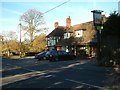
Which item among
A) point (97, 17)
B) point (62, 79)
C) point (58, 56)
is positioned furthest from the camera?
point (58, 56)

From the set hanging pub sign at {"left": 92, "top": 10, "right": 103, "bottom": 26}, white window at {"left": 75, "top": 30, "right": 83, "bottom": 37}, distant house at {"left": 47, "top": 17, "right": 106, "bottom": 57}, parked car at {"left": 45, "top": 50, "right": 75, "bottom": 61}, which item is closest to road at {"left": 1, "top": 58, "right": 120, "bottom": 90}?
hanging pub sign at {"left": 92, "top": 10, "right": 103, "bottom": 26}

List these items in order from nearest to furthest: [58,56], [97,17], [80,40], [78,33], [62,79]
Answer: [62,79]
[97,17]
[58,56]
[80,40]
[78,33]

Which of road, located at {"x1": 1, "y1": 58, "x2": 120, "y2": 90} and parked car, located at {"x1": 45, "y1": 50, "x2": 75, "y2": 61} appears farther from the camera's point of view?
parked car, located at {"x1": 45, "y1": 50, "x2": 75, "y2": 61}


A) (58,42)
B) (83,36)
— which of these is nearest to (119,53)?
(83,36)

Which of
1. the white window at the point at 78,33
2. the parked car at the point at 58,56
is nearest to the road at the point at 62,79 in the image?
the parked car at the point at 58,56

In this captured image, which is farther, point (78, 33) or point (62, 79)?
point (78, 33)

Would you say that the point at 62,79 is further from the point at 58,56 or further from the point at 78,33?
the point at 78,33

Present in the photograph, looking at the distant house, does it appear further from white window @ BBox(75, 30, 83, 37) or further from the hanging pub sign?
the hanging pub sign

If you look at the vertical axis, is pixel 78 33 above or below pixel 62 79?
above

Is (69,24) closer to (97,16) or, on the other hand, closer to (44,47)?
(44,47)

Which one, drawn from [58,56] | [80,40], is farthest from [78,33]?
[58,56]

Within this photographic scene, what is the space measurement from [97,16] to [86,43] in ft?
60.6

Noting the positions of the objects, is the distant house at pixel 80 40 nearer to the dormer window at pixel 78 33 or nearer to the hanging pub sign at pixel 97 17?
the dormer window at pixel 78 33

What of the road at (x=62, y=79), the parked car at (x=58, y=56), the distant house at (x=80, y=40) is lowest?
the road at (x=62, y=79)
